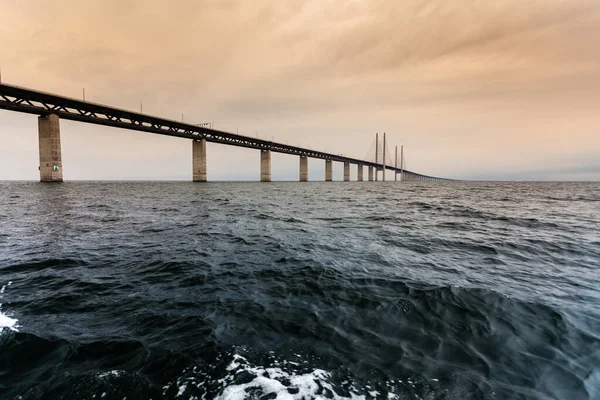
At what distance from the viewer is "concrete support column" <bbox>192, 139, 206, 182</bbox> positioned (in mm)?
87875

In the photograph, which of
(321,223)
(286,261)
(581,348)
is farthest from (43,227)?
(581,348)

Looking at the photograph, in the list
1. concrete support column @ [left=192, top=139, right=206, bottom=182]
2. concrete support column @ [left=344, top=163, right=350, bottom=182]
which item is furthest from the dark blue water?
concrete support column @ [left=344, top=163, right=350, bottom=182]

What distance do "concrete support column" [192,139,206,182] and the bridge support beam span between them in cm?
3608

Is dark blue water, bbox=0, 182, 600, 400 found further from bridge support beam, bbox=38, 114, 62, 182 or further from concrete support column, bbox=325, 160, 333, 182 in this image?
concrete support column, bbox=325, 160, 333, 182

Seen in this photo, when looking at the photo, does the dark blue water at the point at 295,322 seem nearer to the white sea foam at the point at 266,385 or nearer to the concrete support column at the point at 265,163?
the white sea foam at the point at 266,385

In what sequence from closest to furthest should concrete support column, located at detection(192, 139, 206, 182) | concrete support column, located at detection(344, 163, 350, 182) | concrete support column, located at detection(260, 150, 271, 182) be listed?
concrete support column, located at detection(192, 139, 206, 182)
concrete support column, located at detection(260, 150, 271, 182)
concrete support column, located at detection(344, 163, 350, 182)

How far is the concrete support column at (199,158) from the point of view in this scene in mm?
87875

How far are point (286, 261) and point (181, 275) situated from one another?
106 inches

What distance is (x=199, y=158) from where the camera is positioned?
289ft

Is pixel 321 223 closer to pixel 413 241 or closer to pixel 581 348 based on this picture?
pixel 413 241

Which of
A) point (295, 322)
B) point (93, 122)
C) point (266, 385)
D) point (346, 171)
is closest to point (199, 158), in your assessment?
point (93, 122)

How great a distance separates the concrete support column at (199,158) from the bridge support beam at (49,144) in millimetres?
36080

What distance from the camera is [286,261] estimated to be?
7516 millimetres

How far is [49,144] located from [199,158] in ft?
126
